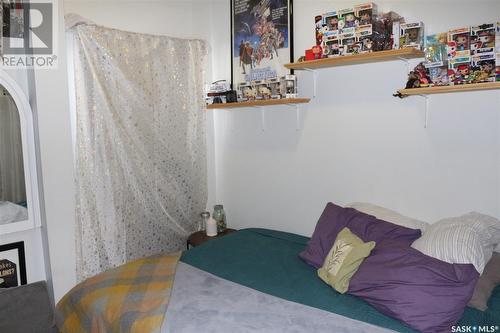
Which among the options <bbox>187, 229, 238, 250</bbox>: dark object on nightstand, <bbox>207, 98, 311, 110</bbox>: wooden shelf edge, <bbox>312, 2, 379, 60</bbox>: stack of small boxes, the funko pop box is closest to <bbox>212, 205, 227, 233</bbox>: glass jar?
<bbox>187, 229, 238, 250</bbox>: dark object on nightstand

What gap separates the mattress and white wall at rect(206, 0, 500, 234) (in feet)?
1.37

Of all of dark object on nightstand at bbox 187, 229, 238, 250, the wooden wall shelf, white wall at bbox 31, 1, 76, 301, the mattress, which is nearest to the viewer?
the mattress

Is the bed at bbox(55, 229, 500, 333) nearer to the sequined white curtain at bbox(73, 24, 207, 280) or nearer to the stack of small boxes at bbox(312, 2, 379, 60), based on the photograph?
the sequined white curtain at bbox(73, 24, 207, 280)

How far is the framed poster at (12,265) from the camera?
2.57 meters

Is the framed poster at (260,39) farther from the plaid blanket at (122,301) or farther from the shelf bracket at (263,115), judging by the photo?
the plaid blanket at (122,301)

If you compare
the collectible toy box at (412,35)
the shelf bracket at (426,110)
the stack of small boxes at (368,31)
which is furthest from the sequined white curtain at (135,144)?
the shelf bracket at (426,110)

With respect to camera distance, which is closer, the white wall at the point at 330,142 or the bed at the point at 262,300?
the bed at the point at 262,300

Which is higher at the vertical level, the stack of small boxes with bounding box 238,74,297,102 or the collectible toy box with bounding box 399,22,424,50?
the collectible toy box with bounding box 399,22,424,50

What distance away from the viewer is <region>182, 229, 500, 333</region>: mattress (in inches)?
68.9

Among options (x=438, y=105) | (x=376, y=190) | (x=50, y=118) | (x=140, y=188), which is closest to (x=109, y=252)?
(x=140, y=188)

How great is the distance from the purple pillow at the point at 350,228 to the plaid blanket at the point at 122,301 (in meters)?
0.85

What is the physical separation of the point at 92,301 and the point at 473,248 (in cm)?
190

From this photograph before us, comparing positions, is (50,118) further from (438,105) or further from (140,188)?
(438,105)

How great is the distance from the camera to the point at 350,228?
7.57 ft
